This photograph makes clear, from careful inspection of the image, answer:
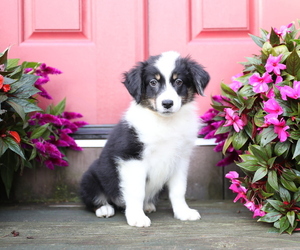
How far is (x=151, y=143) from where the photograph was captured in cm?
276

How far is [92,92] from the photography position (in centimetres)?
362

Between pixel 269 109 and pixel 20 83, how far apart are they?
1.63 metres

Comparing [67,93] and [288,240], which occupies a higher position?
[67,93]

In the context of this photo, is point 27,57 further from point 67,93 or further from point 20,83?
point 20,83

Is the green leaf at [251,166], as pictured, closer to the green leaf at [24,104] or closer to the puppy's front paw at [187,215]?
the puppy's front paw at [187,215]

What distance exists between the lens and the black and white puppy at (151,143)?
2.75 metres

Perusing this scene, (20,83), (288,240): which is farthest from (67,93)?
(288,240)

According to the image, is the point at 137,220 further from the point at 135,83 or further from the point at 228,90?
the point at 228,90

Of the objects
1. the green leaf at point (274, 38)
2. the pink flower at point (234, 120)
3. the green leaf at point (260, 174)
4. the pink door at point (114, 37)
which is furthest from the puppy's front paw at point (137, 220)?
the green leaf at point (274, 38)

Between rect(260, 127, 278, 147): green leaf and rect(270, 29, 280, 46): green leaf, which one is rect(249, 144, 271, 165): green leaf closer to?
rect(260, 127, 278, 147): green leaf

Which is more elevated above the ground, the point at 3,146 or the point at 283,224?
the point at 3,146

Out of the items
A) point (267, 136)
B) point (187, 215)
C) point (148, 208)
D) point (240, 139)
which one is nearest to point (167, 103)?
point (240, 139)

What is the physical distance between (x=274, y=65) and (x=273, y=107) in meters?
0.32

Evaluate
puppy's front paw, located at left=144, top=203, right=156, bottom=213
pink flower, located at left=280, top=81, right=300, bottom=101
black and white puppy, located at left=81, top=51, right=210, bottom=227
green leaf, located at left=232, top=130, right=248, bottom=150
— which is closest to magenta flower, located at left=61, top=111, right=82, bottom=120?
black and white puppy, located at left=81, top=51, right=210, bottom=227
